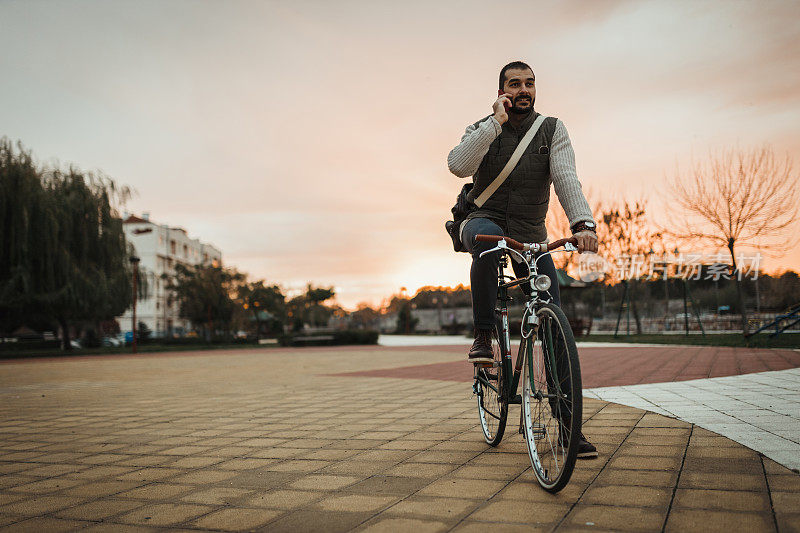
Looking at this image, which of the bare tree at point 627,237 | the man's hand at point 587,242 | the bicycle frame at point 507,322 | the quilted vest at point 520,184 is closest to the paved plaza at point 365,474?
the bicycle frame at point 507,322

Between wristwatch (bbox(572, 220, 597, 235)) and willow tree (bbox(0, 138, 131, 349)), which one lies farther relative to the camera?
willow tree (bbox(0, 138, 131, 349))

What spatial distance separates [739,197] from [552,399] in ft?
59.6

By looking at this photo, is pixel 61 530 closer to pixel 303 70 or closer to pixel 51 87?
pixel 303 70

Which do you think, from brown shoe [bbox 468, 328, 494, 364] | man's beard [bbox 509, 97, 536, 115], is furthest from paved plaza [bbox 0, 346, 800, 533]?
man's beard [bbox 509, 97, 536, 115]

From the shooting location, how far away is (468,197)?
3.13 metres

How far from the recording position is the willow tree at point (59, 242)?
794 inches

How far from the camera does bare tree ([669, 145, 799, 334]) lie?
1700 cm

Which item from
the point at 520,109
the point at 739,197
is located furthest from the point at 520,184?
the point at 739,197

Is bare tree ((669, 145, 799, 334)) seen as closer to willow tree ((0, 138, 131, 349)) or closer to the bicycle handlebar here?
the bicycle handlebar

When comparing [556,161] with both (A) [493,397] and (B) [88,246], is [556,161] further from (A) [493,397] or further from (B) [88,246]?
(B) [88,246]

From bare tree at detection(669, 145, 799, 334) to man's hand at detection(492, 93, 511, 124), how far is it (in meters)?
16.5

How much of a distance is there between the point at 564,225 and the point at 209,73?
1870 centimetres

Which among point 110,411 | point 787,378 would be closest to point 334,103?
point 110,411

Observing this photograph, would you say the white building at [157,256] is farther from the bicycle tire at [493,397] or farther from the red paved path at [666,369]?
the bicycle tire at [493,397]
